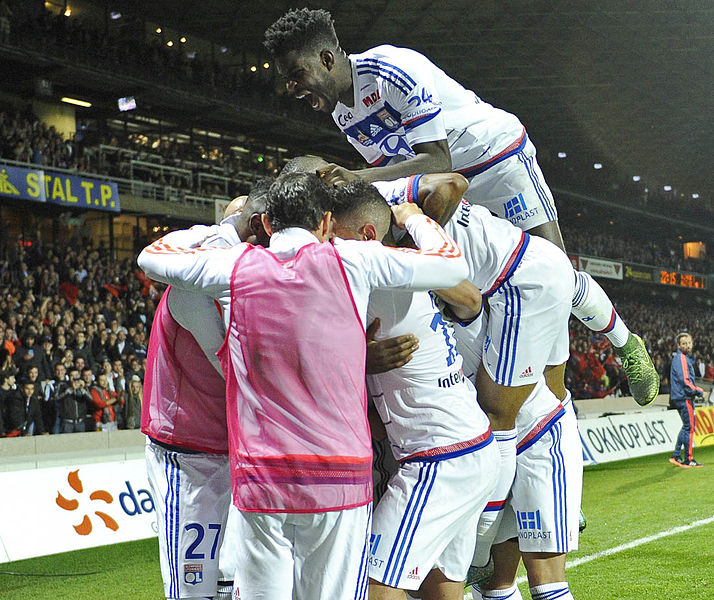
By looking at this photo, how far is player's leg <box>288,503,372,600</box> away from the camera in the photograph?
2596 mm

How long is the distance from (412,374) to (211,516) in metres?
0.90

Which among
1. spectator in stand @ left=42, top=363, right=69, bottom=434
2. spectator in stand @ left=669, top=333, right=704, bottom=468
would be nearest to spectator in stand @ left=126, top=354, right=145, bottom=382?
spectator in stand @ left=42, top=363, right=69, bottom=434

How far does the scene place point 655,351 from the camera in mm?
30844

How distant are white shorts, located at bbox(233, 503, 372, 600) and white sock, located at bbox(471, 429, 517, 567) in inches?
40.5

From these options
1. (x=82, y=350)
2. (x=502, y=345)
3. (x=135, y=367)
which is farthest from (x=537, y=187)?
(x=135, y=367)

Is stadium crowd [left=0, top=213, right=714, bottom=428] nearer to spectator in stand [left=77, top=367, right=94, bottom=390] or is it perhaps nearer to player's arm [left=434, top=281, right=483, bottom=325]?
spectator in stand [left=77, top=367, right=94, bottom=390]

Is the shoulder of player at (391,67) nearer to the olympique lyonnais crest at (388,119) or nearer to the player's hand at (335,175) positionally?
→ the olympique lyonnais crest at (388,119)

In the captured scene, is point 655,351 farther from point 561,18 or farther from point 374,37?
point 374,37

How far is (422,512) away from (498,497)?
0.70 metres

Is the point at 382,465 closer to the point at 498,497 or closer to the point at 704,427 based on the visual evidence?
the point at 498,497

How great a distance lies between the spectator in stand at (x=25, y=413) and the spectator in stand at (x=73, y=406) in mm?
314

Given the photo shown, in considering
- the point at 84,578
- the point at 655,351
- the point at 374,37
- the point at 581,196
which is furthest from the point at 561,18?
the point at 84,578

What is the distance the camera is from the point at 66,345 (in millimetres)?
13742

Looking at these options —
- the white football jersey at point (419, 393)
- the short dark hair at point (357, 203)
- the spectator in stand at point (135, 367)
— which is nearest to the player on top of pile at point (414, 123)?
the short dark hair at point (357, 203)
